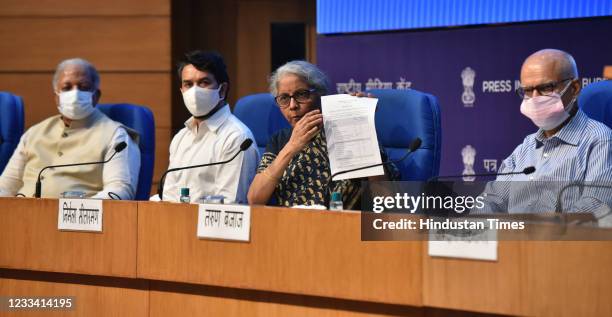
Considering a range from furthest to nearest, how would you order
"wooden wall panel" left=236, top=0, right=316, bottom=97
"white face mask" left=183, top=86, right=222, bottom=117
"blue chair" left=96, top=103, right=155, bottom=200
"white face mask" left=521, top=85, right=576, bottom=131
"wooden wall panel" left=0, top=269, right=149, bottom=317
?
"wooden wall panel" left=236, top=0, right=316, bottom=97 < "blue chair" left=96, top=103, right=155, bottom=200 < "white face mask" left=183, top=86, right=222, bottom=117 < "white face mask" left=521, top=85, right=576, bottom=131 < "wooden wall panel" left=0, top=269, right=149, bottom=317

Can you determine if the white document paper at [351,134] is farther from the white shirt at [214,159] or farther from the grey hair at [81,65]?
the grey hair at [81,65]

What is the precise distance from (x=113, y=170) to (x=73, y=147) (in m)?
0.30

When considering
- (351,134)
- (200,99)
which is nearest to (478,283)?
(351,134)

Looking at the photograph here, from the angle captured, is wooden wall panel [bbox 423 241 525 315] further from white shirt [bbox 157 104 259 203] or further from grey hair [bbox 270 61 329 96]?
white shirt [bbox 157 104 259 203]

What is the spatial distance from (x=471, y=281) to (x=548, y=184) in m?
0.82

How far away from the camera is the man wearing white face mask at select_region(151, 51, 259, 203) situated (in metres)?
2.80

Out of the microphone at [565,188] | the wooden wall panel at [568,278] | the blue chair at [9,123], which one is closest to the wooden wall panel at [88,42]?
the blue chair at [9,123]

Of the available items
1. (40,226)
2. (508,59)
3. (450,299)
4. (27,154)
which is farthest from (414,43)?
(450,299)

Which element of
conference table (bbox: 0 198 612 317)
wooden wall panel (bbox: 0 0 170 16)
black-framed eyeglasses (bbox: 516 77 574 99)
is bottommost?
conference table (bbox: 0 198 612 317)

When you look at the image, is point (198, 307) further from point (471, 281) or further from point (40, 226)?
point (471, 281)

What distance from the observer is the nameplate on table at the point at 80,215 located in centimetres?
219

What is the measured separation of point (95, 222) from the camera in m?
2.19

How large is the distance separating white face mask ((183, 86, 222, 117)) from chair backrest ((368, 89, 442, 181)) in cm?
64

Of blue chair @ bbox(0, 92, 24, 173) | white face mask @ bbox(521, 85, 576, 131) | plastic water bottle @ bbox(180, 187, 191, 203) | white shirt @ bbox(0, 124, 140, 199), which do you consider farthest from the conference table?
blue chair @ bbox(0, 92, 24, 173)
